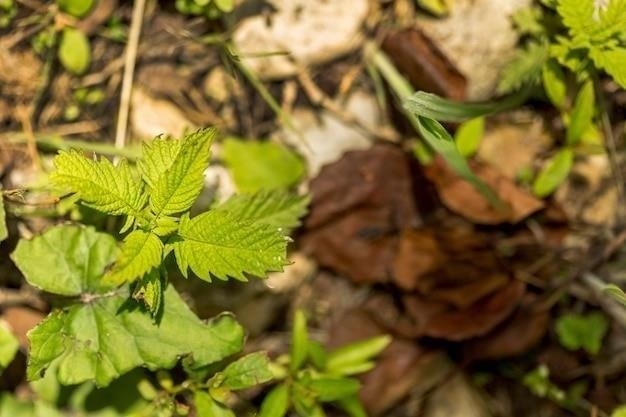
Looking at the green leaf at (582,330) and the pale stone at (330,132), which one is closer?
the green leaf at (582,330)

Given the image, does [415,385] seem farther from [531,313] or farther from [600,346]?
[600,346]

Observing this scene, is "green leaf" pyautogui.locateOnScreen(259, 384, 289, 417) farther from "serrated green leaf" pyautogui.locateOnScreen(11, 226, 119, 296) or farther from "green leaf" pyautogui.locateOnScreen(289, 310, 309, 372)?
"serrated green leaf" pyautogui.locateOnScreen(11, 226, 119, 296)

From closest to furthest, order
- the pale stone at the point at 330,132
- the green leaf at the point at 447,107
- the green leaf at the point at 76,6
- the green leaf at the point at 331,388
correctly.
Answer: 1. the green leaf at the point at 447,107
2. the green leaf at the point at 331,388
3. the green leaf at the point at 76,6
4. the pale stone at the point at 330,132

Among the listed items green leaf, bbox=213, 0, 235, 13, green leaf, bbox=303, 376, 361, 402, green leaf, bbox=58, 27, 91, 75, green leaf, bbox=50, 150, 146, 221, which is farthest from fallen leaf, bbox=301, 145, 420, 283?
green leaf, bbox=50, 150, 146, 221

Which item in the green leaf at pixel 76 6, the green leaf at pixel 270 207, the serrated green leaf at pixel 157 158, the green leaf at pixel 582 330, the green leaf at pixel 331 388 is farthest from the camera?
the green leaf at pixel 582 330

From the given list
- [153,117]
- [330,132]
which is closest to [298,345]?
[330,132]

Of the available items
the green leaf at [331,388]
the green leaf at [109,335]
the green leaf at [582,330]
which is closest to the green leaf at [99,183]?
the green leaf at [109,335]

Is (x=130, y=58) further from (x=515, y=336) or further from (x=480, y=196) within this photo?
(x=515, y=336)

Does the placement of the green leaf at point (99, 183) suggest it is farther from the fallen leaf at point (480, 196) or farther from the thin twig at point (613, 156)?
the thin twig at point (613, 156)
